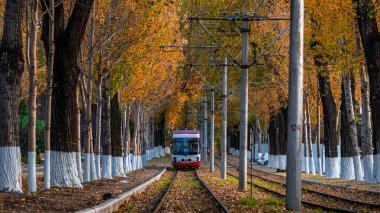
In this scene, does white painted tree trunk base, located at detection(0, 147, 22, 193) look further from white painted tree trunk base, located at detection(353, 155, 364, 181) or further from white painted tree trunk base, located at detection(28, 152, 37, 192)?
white painted tree trunk base, located at detection(353, 155, 364, 181)

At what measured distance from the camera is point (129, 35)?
3256 cm

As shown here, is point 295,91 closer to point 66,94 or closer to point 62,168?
point 66,94

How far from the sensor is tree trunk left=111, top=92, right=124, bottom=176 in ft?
128

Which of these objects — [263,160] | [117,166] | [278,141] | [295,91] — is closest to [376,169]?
[295,91]

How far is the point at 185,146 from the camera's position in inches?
2331

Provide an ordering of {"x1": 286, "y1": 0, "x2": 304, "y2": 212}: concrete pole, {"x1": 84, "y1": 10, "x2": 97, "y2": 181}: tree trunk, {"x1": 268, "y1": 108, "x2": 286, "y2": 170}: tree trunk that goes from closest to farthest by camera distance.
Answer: {"x1": 286, "y1": 0, "x2": 304, "y2": 212}: concrete pole → {"x1": 84, "y1": 10, "x2": 97, "y2": 181}: tree trunk → {"x1": 268, "y1": 108, "x2": 286, "y2": 170}: tree trunk

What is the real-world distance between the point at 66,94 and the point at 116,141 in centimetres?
1698

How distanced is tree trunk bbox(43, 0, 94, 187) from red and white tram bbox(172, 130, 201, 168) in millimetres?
36160

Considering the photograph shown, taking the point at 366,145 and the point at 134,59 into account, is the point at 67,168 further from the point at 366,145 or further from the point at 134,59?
the point at 366,145

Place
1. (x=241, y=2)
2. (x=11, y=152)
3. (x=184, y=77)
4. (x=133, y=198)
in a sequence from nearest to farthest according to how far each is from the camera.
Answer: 1. (x=11, y=152)
2. (x=133, y=198)
3. (x=241, y=2)
4. (x=184, y=77)

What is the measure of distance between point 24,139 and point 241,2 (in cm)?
2725

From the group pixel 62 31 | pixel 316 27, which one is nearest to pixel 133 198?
pixel 62 31

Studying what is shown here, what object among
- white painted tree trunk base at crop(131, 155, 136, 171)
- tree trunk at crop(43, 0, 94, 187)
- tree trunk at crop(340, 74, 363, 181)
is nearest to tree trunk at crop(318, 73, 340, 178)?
tree trunk at crop(340, 74, 363, 181)

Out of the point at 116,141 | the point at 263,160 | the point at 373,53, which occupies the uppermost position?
the point at 373,53
